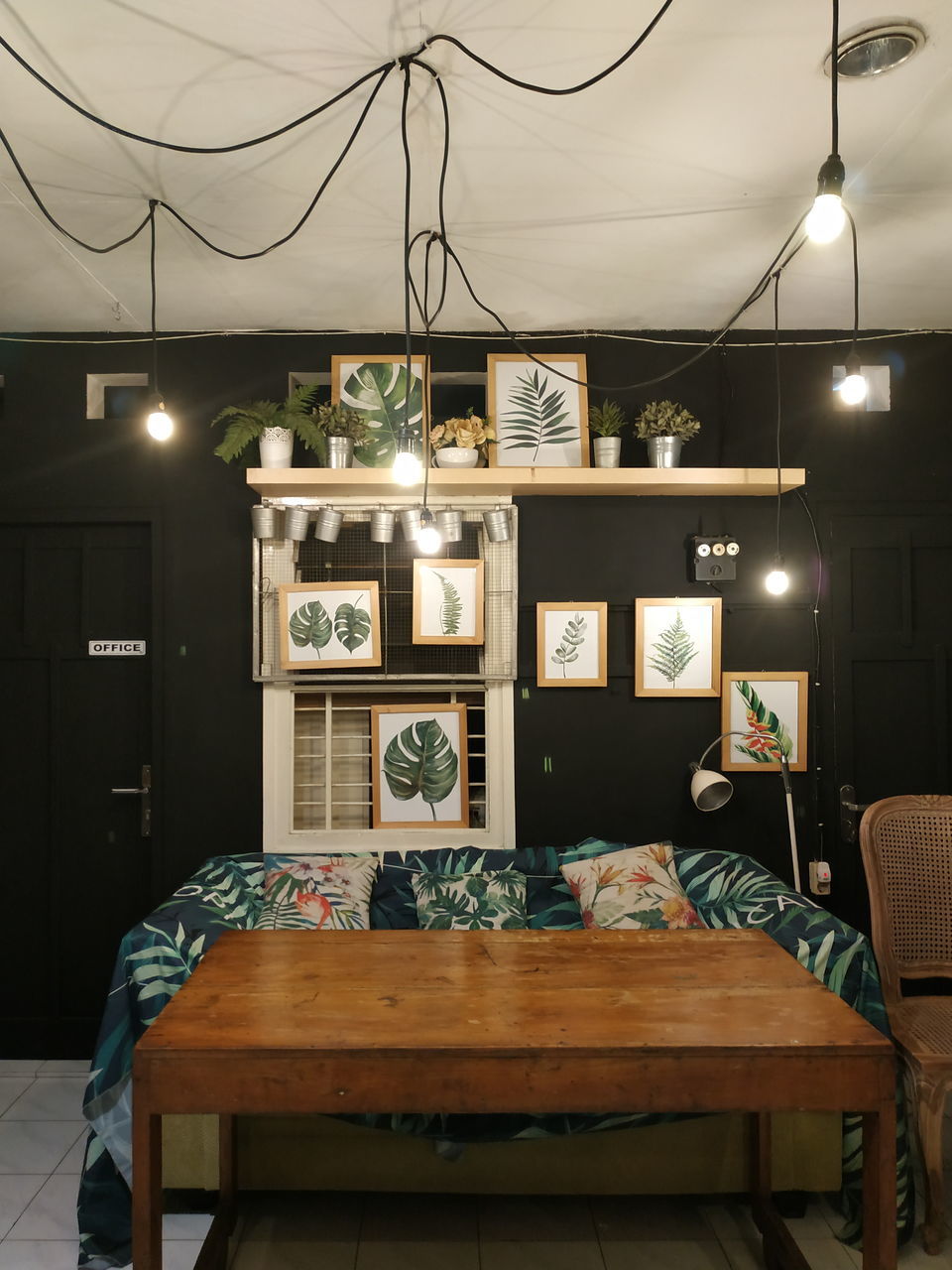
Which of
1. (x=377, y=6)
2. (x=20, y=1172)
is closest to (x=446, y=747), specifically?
(x=20, y=1172)

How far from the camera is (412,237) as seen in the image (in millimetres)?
2967

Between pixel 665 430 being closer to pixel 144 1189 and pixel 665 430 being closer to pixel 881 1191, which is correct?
pixel 881 1191

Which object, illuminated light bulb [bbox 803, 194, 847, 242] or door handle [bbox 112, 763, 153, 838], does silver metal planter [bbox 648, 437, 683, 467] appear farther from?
door handle [bbox 112, 763, 153, 838]

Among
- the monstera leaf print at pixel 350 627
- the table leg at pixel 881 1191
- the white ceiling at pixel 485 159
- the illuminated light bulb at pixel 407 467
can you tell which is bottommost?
the table leg at pixel 881 1191

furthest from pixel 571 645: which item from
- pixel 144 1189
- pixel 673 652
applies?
pixel 144 1189

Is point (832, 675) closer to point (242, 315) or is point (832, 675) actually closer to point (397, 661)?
point (397, 661)

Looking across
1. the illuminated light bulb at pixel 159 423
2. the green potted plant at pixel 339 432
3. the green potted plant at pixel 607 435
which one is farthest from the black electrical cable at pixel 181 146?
the green potted plant at pixel 607 435

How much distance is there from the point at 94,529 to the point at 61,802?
129cm

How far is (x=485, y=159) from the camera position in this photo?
249 cm

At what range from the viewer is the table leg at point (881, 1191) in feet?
6.13

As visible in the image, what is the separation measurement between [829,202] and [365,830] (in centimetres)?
300

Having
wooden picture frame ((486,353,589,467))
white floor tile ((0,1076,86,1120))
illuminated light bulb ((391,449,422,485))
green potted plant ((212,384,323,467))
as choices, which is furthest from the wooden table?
wooden picture frame ((486,353,589,467))

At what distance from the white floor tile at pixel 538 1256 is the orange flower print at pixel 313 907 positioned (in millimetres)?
1043

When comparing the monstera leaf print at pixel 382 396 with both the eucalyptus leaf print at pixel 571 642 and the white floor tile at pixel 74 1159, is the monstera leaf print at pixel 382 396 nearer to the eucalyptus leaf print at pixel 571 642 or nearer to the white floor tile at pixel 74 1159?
the eucalyptus leaf print at pixel 571 642
